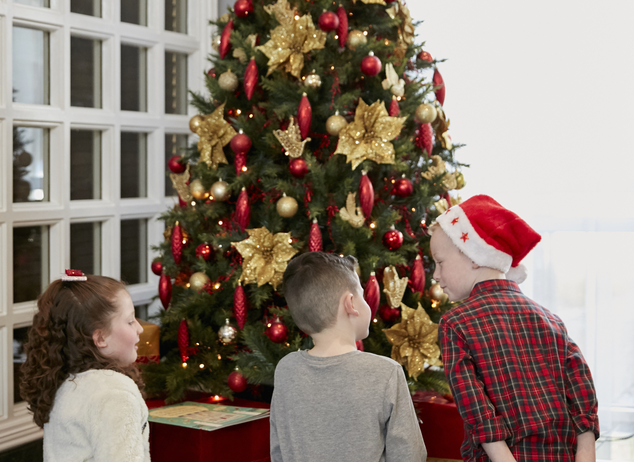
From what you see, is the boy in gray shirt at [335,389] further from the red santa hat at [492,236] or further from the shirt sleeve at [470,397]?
the red santa hat at [492,236]

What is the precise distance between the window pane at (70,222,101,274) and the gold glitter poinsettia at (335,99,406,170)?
112cm

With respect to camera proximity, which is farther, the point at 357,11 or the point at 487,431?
the point at 357,11

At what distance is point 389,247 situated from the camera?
76.5 inches

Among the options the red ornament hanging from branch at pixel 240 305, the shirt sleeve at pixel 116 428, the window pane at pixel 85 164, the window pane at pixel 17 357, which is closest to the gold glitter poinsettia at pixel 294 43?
the red ornament hanging from branch at pixel 240 305

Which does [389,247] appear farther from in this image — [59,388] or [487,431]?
[59,388]

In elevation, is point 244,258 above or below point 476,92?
below

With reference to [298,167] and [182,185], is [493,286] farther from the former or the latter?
[182,185]

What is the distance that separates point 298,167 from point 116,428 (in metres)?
0.98

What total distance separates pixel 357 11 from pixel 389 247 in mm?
789

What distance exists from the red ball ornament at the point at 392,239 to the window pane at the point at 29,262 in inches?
48.5

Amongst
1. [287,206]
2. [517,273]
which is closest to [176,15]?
[287,206]

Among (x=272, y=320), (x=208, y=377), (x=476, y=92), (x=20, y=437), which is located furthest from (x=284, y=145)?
(x=20, y=437)

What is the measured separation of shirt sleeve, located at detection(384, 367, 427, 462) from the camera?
1217 mm

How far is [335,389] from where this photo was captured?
1.25m
